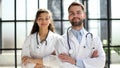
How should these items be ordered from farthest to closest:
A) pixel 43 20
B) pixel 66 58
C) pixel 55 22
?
1. pixel 55 22
2. pixel 43 20
3. pixel 66 58

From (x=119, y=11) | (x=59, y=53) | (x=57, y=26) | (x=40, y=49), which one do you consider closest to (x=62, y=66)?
(x=59, y=53)

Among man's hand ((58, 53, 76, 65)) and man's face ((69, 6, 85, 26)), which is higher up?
man's face ((69, 6, 85, 26))

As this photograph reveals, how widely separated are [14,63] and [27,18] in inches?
19.1

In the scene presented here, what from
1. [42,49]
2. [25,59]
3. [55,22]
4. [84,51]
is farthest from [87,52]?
[55,22]

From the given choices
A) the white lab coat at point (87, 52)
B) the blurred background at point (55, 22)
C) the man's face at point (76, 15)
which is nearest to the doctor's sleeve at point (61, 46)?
the white lab coat at point (87, 52)

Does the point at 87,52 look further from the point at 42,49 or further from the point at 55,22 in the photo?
the point at 55,22

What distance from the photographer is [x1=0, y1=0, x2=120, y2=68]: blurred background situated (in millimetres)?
2871

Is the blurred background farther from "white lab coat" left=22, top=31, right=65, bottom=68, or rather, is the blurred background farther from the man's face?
the man's face

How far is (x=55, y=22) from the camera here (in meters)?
2.86

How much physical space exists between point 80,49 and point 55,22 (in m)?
1.08

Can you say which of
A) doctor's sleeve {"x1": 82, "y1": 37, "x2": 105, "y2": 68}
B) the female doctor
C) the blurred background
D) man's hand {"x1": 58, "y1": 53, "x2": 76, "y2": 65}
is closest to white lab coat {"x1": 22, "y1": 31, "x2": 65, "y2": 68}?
the female doctor

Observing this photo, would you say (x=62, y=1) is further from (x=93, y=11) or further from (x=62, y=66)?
(x=62, y=66)

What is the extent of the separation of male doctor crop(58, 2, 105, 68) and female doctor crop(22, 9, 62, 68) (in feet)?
0.50

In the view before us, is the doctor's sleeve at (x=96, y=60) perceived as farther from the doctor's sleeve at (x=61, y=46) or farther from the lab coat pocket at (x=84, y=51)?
the doctor's sleeve at (x=61, y=46)
